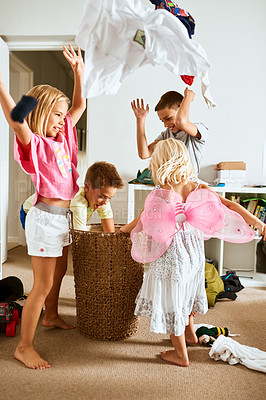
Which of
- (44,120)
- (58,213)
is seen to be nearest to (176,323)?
(58,213)

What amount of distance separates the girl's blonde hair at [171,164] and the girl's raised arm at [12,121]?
49 cm

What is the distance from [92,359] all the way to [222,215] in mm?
734

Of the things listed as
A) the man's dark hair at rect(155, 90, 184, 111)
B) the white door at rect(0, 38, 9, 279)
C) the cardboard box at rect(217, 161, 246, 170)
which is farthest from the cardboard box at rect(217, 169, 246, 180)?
the white door at rect(0, 38, 9, 279)

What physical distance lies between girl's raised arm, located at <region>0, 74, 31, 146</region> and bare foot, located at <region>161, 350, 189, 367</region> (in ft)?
3.08

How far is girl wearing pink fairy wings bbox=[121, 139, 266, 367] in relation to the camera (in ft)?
4.42

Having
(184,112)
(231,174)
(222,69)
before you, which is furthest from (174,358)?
(222,69)

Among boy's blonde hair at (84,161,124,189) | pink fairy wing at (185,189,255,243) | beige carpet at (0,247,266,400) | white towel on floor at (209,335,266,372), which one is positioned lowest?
beige carpet at (0,247,266,400)

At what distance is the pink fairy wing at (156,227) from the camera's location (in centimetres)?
134

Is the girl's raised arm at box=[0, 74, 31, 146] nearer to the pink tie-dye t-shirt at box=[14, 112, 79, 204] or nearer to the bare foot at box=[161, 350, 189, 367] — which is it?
the pink tie-dye t-shirt at box=[14, 112, 79, 204]

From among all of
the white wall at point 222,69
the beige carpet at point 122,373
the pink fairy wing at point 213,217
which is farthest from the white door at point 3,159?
the pink fairy wing at point 213,217

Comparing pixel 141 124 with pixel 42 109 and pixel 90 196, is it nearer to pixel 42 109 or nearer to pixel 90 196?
pixel 90 196

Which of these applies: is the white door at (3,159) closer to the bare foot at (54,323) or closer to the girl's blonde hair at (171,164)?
the bare foot at (54,323)

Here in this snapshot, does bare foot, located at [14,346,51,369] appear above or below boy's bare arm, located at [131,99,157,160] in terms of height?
below

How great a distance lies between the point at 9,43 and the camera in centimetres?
300
